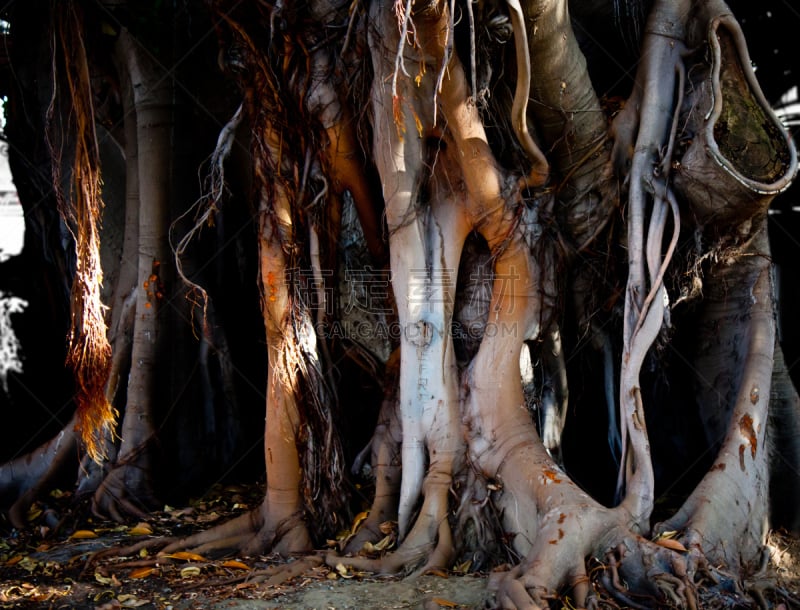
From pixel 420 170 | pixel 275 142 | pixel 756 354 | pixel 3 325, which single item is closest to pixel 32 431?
pixel 3 325

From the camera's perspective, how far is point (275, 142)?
3.71 m

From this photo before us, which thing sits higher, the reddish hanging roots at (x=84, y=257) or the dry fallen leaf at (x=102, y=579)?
the reddish hanging roots at (x=84, y=257)

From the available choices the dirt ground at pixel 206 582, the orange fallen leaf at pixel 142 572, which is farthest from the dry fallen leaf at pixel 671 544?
the orange fallen leaf at pixel 142 572

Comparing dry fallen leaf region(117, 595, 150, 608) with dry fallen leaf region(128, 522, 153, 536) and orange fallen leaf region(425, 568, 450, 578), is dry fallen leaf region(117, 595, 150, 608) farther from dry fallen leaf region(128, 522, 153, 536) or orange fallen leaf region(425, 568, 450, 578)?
orange fallen leaf region(425, 568, 450, 578)

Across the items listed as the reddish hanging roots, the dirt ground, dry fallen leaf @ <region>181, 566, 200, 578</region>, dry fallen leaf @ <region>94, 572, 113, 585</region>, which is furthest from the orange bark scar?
the reddish hanging roots

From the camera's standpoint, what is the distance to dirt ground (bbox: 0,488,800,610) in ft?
9.65

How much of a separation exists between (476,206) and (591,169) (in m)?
0.54

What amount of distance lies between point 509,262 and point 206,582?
1.72m

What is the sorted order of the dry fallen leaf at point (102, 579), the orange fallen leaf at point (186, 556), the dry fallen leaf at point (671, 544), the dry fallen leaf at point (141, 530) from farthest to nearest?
the dry fallen leaf at point (141, 530) → the orange fallen leaf at point (186, 556) → the dry fallen leaf at point (102, 579) → the dry fallen leaf at point (671, 544)

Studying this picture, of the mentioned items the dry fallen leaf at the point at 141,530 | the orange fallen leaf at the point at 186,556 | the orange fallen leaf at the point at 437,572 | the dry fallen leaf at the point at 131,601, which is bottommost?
the orange fallen leaf at the point at 437,572

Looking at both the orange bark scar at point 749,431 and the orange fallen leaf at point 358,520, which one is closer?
the orange bark scar at point 749,431

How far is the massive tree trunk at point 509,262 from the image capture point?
3.26m

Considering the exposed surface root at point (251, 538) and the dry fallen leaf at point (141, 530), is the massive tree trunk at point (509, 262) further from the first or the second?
the dry fallen leaf at point (141, 530)

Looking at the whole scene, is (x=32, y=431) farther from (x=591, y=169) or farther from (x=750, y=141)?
(x=750, y=141)
